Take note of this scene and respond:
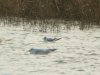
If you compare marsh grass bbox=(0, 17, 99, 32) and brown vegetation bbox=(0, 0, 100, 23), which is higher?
brown vegetation bbox=(0, 0, 100, 23)

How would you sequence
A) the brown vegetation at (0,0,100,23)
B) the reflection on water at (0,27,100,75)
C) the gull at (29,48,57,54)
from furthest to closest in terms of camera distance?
the brown vegetation at (0,0,100,23), the gull at (29,48,57,54), the reflection on water at (0,27,100,75)

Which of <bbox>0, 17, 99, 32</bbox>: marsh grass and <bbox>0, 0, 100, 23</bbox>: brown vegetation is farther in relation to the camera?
<bbox>0, 0, 100, 23</bbox>: brown vegetation

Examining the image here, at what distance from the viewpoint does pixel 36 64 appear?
6797 millimetres

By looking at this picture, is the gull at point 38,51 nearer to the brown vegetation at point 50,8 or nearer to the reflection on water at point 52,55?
the reflection on water at point 52,55

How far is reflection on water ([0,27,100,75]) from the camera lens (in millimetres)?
6414

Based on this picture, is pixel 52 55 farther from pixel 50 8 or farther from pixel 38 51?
pixel 50 8

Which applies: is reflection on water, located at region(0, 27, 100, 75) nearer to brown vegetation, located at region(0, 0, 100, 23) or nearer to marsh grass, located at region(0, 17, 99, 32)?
marsh grass, located at region(0, 17, 99, 32)

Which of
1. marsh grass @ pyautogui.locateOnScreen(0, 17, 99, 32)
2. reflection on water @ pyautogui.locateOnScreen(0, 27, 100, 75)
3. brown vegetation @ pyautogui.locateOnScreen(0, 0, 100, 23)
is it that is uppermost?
brown vegetation @ pyautogui.locateOnScreen(0, 0, 100, 23)

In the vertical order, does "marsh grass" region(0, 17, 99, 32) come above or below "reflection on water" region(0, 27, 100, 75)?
above

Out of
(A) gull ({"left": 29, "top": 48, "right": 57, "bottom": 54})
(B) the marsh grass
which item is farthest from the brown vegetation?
(A) gull ({"left": 29, "top": 48, "right": 57, "bottom": 54})

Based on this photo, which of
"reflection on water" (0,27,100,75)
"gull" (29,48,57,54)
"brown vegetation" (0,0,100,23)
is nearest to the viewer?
"reflection on water" (0,27,100,75)

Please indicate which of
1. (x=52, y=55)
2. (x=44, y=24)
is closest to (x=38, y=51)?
(x=52, y=55)

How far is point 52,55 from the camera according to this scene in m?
7.57

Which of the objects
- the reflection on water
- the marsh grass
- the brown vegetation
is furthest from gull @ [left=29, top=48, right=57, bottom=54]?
the brown vegetation
